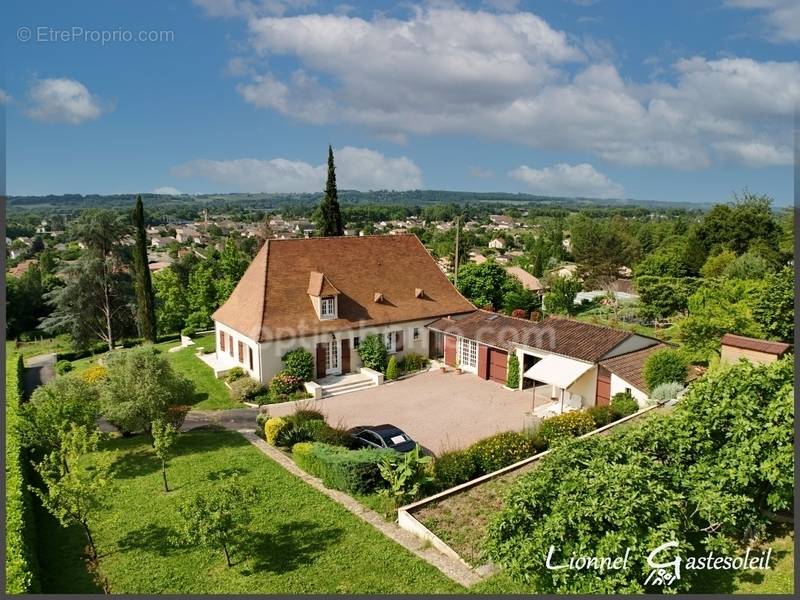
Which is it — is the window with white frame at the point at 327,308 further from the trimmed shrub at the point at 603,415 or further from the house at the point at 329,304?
the trimmed shrub at the point at 603,415

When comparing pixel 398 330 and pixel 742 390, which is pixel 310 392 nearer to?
pixel 398 330

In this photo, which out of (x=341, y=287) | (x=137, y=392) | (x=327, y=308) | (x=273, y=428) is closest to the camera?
(x=137, y=392)

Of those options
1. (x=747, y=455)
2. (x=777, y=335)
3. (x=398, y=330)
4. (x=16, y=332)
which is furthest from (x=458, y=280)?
(x=16, y=332)

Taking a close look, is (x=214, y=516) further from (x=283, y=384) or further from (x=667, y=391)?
(x=667, y=391)

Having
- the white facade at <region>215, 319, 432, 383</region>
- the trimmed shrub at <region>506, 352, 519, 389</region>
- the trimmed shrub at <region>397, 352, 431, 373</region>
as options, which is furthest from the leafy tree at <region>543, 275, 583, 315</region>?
the trimmed shrub at <region>506, 352, 519, 389</region>

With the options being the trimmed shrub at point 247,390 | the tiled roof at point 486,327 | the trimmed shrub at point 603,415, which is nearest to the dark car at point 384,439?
the trimmed shrub at point 603,415

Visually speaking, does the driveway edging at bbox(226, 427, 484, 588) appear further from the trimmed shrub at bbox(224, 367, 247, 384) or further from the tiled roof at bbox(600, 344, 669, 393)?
the tiled roof at bbox(600, 344, 669, 393)

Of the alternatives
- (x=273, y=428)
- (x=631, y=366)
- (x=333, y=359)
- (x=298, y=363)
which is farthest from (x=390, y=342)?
(x=631, y=366)
